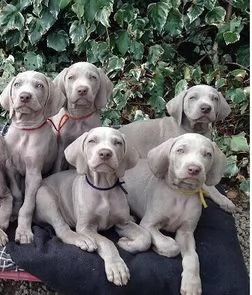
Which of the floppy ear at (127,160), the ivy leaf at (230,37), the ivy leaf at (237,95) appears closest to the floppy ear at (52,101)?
the floppy ear at (127,160)

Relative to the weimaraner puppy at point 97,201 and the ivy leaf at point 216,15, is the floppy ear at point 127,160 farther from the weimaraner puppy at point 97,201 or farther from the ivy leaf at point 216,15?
the ivy leaf at point 216,15

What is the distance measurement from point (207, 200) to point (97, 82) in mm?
984

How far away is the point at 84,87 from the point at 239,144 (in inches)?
73.5

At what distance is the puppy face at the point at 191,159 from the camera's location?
9.89ft

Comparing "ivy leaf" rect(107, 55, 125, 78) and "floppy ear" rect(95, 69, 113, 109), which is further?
"ivy leaf" rect(107, 55, 125, 78)

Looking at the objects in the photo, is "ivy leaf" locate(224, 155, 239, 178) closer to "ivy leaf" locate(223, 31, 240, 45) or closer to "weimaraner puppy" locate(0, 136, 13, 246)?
"ivy leaf" locate(223, 31, 240, 45)

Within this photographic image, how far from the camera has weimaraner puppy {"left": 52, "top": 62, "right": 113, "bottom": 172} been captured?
360cm

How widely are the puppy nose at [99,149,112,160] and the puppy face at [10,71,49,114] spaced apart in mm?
575

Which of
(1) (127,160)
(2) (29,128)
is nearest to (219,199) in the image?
(1) (127,160)

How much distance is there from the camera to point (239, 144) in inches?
196


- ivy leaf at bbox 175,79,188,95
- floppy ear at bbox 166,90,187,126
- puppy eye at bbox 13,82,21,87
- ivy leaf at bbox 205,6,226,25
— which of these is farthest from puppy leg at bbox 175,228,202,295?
ivy leaf at bbox 205,6,226,25

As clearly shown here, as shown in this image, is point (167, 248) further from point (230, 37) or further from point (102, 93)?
point (230, 37)

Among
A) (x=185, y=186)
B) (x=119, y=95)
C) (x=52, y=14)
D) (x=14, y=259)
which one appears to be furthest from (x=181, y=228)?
(x=52, y=14)

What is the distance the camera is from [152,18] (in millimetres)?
5211
